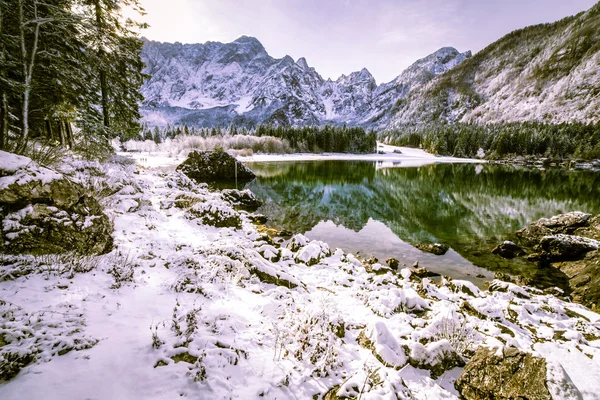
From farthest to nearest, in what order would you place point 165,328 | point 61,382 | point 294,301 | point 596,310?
point 596,310 → point 294,301 → point 165,328 → point 61,382

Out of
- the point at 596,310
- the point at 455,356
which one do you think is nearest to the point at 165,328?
the point at 455,356

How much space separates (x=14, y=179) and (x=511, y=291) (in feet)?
51.9

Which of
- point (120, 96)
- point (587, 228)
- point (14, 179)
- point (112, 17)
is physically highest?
point (112, 17)

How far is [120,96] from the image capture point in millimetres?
19172

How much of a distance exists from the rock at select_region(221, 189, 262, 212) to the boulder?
51.6ft

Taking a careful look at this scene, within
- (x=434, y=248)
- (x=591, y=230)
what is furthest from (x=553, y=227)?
(x=434, y=248)

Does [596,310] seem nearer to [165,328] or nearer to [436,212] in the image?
[165,328]

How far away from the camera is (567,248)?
46.3 ft

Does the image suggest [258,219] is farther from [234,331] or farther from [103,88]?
[234,331]

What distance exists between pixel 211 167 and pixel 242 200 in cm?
1589

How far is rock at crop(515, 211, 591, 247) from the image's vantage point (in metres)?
17.7

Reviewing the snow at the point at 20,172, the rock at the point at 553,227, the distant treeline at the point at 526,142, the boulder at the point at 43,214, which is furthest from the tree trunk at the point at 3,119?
the distant treeline at the point at 526,142

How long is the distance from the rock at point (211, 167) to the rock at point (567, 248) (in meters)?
34.5

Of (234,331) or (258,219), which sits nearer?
(234,331)
